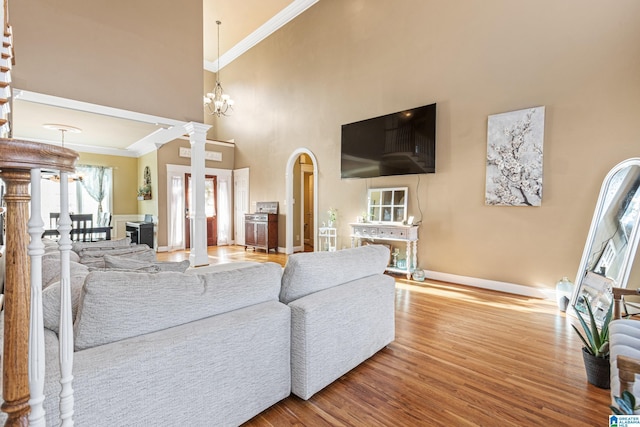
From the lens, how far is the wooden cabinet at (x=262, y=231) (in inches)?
291

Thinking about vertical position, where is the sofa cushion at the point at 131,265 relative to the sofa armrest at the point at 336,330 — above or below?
above

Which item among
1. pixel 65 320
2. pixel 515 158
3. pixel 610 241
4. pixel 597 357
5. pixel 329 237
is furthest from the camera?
pixel 329 237

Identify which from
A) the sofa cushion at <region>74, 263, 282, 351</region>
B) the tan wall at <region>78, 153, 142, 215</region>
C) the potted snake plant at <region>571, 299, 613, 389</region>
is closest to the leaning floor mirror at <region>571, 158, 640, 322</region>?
the potted snake plant at <region>571, 299, 613, 389</region>

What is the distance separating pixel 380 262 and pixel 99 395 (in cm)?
194

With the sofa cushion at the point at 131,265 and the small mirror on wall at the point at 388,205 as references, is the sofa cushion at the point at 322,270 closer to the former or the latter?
the sofa cushion at the point at 131,265

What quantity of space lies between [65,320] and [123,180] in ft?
29.8

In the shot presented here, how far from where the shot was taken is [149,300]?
1343 millimetres

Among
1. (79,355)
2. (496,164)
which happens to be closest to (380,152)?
(496,164)

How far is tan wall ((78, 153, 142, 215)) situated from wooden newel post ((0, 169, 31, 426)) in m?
8.97

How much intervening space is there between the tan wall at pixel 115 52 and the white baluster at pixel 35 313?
15.9ft

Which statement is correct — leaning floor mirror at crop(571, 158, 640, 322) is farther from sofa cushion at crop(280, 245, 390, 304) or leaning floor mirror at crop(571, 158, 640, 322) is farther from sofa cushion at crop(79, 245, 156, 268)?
sofa cushion at crop(79, 245, 156, 268)

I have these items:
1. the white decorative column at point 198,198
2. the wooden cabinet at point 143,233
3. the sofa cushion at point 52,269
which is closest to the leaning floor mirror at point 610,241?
the sofa cushion at point 52,269

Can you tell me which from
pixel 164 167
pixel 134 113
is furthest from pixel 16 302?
pixel 164 167

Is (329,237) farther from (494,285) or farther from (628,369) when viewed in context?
(628,369)
